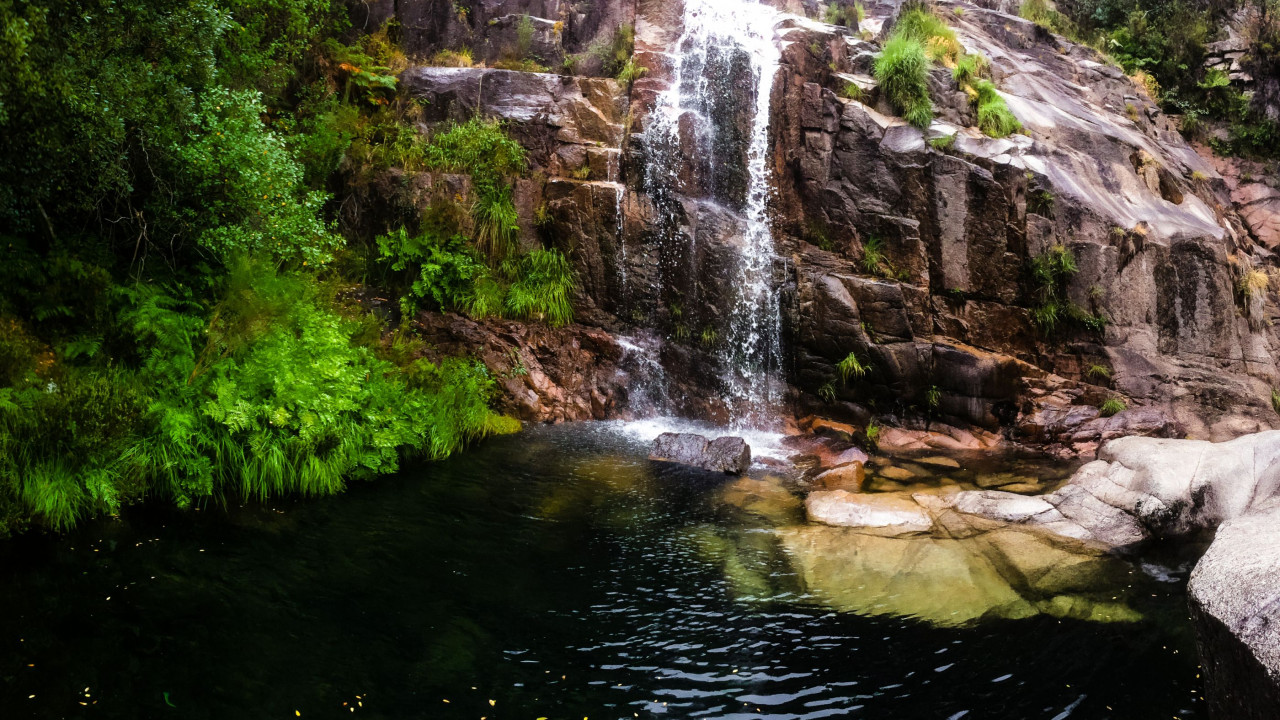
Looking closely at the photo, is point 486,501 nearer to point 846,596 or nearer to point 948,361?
point 846,596

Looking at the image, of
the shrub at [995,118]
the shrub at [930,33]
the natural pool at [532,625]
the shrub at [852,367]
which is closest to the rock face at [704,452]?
the natural pool at [532,625]

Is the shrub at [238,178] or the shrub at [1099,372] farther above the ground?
the shrub at [238,178]

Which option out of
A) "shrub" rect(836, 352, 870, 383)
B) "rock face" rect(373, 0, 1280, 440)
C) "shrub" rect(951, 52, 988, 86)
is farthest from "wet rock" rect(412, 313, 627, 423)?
"shrub" rect(951, 52, 988, 86)

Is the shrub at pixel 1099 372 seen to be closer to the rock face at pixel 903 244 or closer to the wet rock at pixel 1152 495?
the rock face at pixel 903 244

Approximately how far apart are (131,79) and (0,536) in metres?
4.14

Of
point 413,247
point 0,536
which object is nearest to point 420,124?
point 413,247

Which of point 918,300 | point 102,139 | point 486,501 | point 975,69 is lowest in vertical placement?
point 486,501

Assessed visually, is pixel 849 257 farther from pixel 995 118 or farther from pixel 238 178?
pixel 238 178

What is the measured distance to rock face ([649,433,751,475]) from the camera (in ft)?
33.8

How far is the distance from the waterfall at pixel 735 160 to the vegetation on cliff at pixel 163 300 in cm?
545

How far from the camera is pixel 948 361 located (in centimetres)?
1256

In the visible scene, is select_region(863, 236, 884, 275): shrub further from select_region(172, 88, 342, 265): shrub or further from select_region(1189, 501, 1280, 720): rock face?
select_region(172, 88, 342, 265): shrub

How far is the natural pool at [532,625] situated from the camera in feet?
15.5

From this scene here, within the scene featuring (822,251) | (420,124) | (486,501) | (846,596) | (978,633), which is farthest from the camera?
(420,124)
